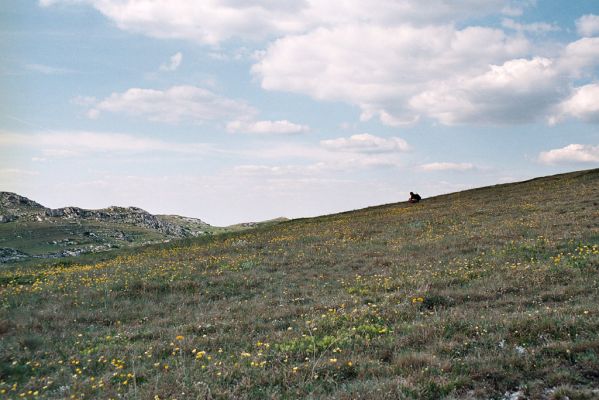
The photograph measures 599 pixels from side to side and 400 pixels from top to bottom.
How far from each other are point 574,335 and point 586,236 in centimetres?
1434

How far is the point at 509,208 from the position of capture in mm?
36406

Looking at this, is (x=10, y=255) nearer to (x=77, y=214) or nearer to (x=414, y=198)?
(x=414, y=198)

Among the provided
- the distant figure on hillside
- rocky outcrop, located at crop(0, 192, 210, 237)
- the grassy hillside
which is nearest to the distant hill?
rocky outcrop, located at crop(0, 192, 210, 237)

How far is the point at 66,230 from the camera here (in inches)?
2832

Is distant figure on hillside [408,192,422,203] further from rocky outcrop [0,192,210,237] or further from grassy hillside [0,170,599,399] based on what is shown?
rocky outcrop [0,192,210,237]

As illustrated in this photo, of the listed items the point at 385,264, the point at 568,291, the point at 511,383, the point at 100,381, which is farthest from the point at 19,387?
the point at 385,264

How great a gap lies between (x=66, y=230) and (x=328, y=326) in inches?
2856

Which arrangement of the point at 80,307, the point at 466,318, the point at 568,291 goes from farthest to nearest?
the point at 80,307
the point at 568,291
the point at 466,318

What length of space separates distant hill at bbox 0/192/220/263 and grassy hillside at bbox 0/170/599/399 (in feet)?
115

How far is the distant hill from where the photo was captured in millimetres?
57219

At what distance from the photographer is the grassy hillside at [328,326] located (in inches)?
286

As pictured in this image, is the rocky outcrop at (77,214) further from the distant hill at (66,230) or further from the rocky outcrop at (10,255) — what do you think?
the rocky outcrop at (10,255)

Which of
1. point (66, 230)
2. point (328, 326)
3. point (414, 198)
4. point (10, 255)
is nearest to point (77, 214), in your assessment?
point (66, 230)

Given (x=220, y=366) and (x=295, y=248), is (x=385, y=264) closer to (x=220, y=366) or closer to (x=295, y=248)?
(x=295, y=248)
